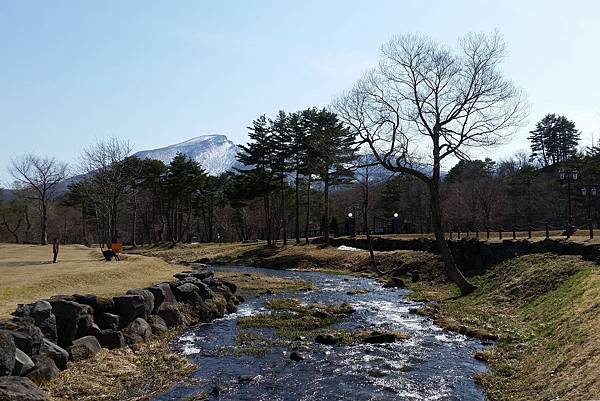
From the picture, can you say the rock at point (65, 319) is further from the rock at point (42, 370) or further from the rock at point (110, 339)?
the rock at point (42, 370)

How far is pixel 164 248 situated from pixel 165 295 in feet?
156

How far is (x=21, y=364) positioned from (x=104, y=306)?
527 cm

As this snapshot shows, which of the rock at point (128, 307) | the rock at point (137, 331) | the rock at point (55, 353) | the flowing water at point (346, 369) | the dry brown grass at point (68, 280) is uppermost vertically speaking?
the dry brown grass at point (68, 280)

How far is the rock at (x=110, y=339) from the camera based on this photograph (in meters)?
13.9

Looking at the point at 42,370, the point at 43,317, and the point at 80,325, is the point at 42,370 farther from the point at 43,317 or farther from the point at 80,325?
the point at 80,325

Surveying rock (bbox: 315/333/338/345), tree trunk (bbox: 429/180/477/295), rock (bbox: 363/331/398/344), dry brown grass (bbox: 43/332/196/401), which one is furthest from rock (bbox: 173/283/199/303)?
tree trunk (bbox: 429/180/477/295)

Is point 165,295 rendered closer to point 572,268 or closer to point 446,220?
point 572,268

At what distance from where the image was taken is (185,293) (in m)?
20.6

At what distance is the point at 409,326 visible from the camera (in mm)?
17766

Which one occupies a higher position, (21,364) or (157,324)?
(21,364)

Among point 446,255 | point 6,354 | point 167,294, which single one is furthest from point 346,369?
point 446,255

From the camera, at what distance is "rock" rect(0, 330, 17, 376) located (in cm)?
933

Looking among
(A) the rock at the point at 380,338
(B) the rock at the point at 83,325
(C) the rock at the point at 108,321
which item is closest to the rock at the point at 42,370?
(B) the rock at the point at 83,325

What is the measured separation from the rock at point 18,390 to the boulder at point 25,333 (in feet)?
4.82
